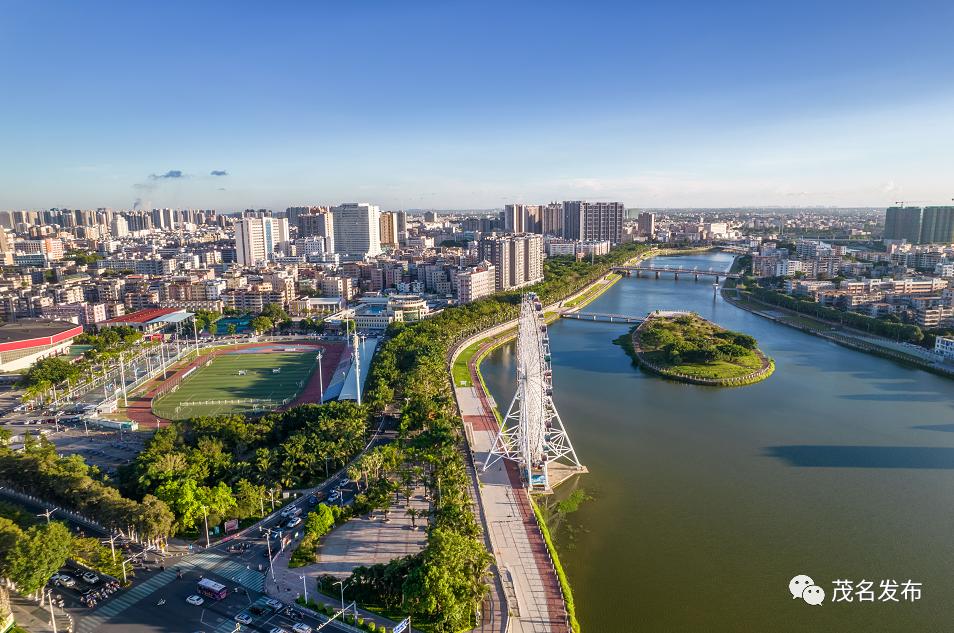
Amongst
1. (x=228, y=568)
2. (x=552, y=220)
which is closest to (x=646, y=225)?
(x=552, y=220)

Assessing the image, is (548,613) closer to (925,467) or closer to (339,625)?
(339,625)

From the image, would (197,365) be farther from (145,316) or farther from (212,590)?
(212,590)

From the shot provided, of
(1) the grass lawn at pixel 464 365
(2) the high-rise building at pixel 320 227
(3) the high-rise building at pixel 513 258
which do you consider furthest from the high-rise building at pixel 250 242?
(1) the grass lawn at pixel 464 365

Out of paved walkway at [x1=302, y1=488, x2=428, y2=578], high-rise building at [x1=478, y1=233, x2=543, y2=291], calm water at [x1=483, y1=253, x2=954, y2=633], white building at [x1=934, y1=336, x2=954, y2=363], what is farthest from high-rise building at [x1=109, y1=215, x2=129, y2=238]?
white building at [x1=934, y1=336, x2=954, y2=363]

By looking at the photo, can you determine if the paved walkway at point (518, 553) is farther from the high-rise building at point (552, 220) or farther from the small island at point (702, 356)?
the high-rise building at point (552, 220)

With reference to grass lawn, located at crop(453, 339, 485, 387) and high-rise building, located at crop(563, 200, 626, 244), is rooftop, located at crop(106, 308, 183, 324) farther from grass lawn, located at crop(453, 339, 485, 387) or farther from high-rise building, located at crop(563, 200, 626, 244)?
high-rise building, located at crop(563, 200, 626, 244)

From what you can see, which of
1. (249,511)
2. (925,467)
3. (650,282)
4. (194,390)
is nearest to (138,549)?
(249,511)

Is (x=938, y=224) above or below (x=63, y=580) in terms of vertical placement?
above
